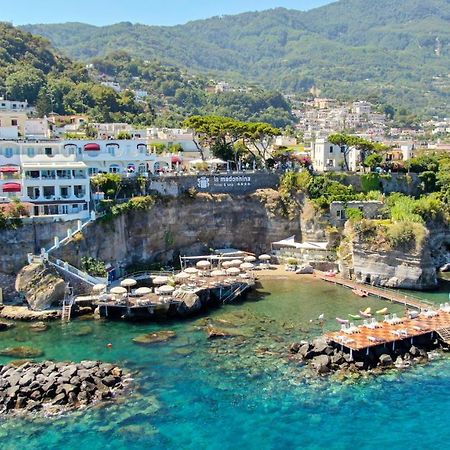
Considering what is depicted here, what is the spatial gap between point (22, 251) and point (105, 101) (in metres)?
69.2

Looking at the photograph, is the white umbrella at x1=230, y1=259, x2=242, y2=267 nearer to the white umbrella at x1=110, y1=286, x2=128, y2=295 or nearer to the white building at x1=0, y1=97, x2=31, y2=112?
the white umbrella at x1=110, y1=286, x2=128, y2=295

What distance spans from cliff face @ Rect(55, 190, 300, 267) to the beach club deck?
2629 cm

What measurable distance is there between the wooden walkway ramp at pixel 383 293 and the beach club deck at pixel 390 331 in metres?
5.13

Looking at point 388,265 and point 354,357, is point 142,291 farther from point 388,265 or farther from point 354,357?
point 388,265

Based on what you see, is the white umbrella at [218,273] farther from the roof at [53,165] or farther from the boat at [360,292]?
the roof at [53,165]

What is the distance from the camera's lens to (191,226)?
72500mm

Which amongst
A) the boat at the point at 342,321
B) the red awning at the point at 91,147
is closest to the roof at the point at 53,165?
the red awning at the point at 91,147

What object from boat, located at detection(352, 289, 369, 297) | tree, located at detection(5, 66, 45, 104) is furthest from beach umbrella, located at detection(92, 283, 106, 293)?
tree, located at detection(5, 66, 45, 104)

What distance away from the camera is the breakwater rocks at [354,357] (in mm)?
41688

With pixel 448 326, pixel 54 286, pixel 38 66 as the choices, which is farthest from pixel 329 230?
pixel 38 66

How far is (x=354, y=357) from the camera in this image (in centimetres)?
4294

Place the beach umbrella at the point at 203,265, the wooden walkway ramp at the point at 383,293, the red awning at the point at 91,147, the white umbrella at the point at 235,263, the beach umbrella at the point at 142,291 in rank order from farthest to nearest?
the red awning at the point at 91,147
the white umbrella at the point at 235,263
the beach umbrella at the point at 203,265
the wooden walkway ramp at the point at 383,293
the beach umbrella at the point at 142,291

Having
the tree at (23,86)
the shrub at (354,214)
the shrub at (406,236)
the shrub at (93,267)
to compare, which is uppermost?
Answer: the tree at (23,86)

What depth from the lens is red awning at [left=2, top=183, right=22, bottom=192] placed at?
61.8 metres
